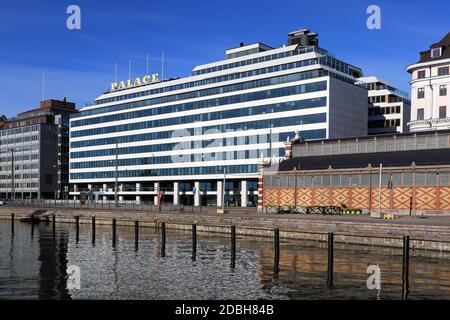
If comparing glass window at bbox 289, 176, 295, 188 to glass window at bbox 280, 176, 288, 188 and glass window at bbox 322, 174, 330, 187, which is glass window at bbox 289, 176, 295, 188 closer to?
glass window at bbox 280, 176, 288, 188

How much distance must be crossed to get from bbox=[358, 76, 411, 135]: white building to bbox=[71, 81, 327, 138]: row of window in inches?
1196

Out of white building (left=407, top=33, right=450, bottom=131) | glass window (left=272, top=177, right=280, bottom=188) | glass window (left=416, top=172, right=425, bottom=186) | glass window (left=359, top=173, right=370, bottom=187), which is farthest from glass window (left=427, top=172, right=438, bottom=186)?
white building (left=407, top=33, right=450, bottom=131)

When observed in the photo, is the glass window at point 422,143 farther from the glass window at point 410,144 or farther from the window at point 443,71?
the window at point 443,71

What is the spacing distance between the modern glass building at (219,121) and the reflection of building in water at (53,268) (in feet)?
137

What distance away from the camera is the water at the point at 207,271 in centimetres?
3045

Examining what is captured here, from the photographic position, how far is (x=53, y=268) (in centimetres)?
3931

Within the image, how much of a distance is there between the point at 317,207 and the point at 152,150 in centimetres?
7453

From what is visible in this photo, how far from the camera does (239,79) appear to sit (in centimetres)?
12288

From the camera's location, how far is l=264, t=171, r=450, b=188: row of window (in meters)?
65.4

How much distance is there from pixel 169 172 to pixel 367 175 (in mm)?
73583

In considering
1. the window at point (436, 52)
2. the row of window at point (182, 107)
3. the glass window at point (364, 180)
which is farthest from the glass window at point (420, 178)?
the row of window at point (182, 107)

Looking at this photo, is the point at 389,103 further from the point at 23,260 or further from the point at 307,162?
the point at 23,260

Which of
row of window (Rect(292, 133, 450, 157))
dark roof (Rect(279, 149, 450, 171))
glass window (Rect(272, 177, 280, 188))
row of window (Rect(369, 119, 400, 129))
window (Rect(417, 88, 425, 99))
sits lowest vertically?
glass window (Rect(272, 177, 280, 188))

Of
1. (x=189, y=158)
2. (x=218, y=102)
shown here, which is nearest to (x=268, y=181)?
(x=218, y=102)
